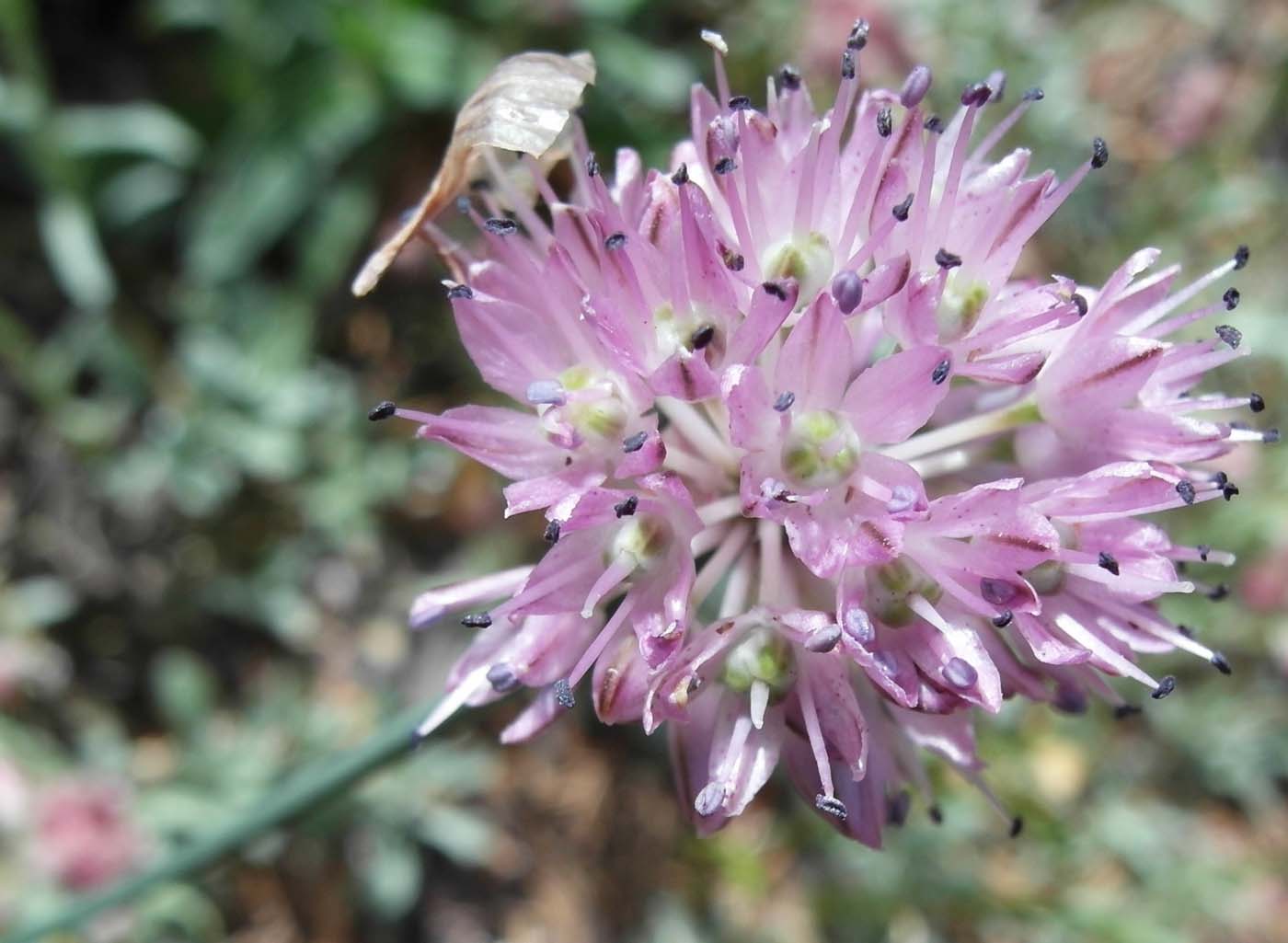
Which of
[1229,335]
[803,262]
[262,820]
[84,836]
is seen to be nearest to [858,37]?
[803,262]

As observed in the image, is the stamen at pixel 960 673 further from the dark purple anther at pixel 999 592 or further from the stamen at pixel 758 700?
the stamen at pixel 758 700

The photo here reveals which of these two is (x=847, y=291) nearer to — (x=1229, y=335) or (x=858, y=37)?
(x=858, y=37)

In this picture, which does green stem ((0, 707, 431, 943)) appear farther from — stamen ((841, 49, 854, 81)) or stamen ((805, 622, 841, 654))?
stamen ((841, 49, 854, 81))

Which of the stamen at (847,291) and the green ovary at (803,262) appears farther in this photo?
the green ovary at (803,262)

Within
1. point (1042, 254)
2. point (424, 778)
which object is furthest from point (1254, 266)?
point (424, 778)

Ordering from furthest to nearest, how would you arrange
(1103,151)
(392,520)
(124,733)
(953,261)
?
(392,520) → (124,733) → (1103,151) → (953,261)

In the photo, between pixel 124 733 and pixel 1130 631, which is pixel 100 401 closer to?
pixel 124 733

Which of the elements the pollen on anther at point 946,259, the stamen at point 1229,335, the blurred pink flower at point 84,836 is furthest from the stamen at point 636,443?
the blurred pink flower at point 84,836
